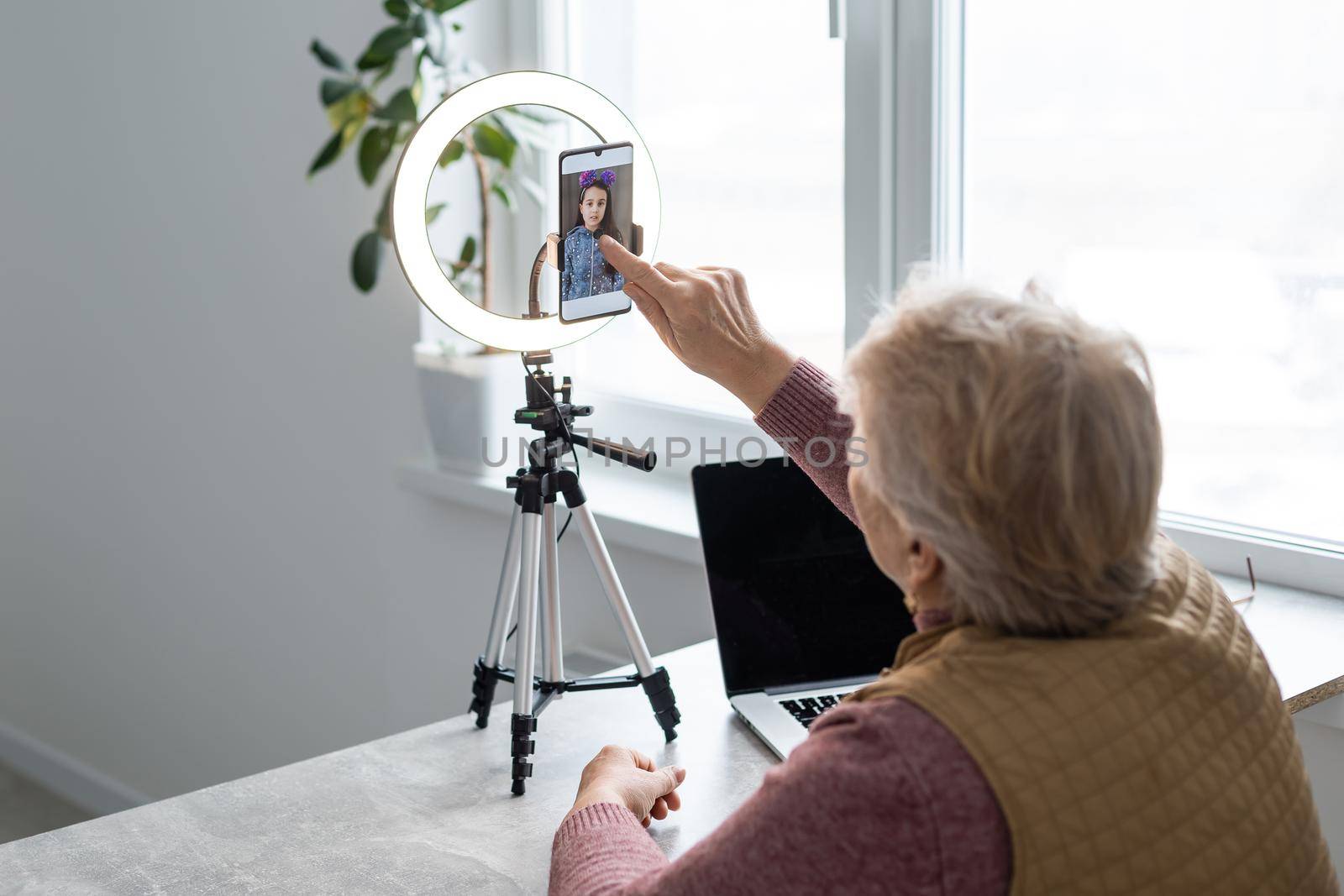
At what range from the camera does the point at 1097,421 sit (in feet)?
2.31

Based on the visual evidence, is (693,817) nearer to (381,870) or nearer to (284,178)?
(381,870)

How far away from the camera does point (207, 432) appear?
2.96 metres

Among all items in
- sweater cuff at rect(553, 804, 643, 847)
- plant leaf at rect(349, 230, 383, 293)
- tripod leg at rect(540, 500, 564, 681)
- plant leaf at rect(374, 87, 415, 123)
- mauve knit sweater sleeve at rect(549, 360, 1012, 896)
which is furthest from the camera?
plant leaf at rect(349, 230, 383, 293)

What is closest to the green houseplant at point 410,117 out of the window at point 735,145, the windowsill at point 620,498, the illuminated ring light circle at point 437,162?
the window at point 735,145

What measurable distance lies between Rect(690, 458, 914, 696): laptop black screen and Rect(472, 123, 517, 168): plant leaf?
93 centimetres

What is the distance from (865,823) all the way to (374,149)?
70.1 inches

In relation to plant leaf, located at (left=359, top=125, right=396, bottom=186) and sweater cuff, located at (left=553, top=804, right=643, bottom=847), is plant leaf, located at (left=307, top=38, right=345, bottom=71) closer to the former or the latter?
plant leaf, located at (left=359, top=125, right=396, bottom=186)

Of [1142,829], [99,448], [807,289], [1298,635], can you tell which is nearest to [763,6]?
[807,289]

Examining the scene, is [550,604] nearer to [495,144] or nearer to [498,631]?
[498,631]

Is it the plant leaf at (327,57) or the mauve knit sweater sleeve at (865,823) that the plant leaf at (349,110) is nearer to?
the plant leaf at (327,57)

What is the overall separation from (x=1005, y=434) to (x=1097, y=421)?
52mm

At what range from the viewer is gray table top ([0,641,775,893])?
112 centimetres

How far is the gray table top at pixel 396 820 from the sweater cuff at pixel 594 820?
93 mm

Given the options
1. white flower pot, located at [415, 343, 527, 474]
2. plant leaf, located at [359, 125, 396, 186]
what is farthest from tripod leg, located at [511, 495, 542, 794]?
plant leaf, located at [359, 125, 396, 186]
